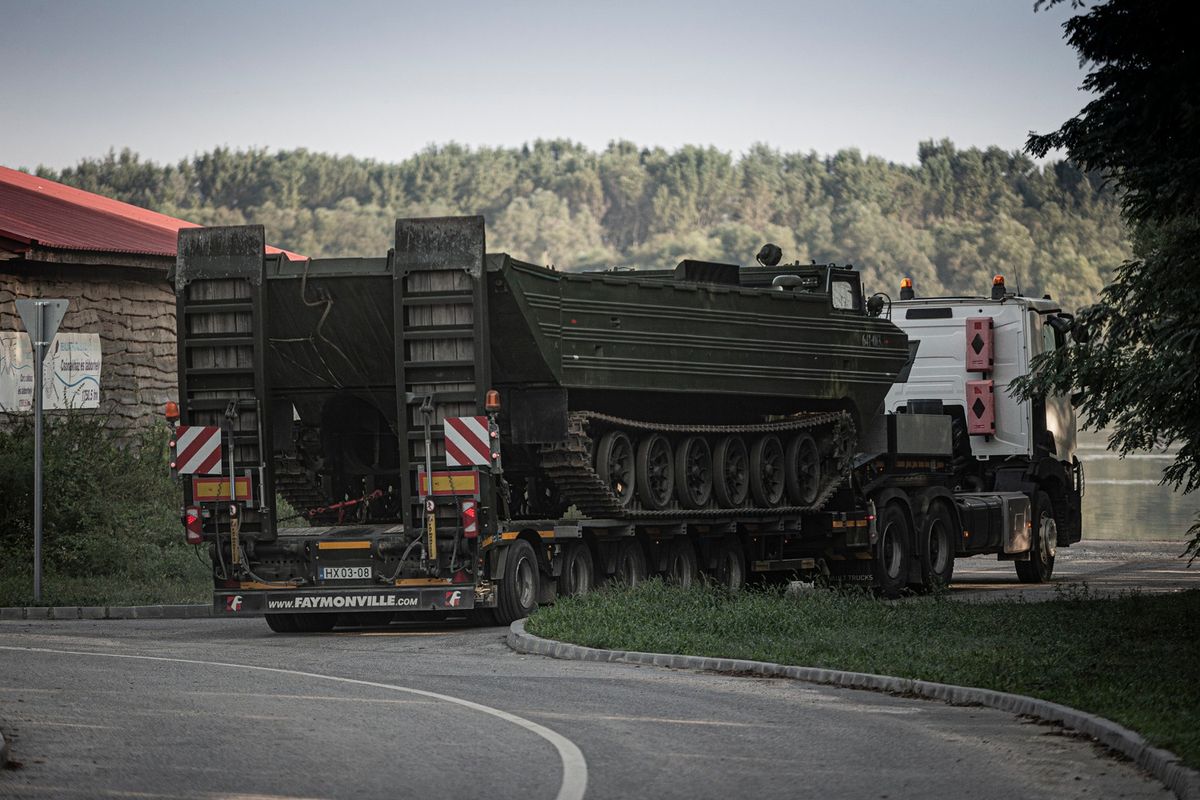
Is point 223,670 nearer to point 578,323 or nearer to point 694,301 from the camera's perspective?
point 578,323

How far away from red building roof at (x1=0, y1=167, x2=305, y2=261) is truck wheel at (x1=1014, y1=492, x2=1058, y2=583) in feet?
36.9

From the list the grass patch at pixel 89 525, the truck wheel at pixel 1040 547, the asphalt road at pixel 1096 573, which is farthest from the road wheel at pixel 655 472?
the truck wheel at pixel 1040 547

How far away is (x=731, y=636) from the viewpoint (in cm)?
1600

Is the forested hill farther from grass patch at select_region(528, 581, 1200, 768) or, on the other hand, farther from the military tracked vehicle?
grass patch at select_region(528, 581, 1200, 768)

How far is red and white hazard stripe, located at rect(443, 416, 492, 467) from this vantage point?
17906 mm

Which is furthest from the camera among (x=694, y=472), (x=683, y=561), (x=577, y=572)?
(x=683, y=561)

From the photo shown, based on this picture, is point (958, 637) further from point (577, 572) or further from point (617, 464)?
point (617, 464)

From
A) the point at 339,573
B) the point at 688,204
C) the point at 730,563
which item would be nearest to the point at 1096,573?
the point at 730,563

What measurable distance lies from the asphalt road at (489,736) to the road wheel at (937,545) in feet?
35.2

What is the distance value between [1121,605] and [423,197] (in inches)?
5451

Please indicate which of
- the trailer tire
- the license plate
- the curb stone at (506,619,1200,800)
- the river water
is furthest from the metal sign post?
the river water

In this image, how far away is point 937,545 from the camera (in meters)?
25.6

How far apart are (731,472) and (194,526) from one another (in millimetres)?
6709

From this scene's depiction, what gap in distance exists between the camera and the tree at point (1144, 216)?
42.5 ft
